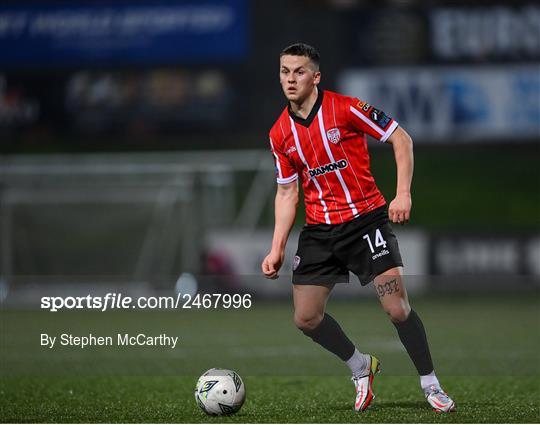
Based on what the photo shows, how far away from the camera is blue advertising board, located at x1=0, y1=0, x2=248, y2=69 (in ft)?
77.7

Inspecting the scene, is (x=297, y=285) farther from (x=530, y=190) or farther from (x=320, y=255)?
(x=530, y=190)

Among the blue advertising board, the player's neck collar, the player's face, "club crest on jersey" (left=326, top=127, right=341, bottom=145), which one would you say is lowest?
the blue advertising board

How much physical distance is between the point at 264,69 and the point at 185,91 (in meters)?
1.64

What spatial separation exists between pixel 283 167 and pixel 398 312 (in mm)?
993

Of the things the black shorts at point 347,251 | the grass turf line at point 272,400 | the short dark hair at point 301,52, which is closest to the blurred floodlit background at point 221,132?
the grass turf line at point 272,400

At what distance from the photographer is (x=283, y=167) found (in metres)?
6.24

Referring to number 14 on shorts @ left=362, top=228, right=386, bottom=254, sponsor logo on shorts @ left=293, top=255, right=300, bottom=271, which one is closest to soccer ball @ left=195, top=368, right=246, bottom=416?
sponsor logo on shorts @ left=293, top=255, right=300, bottom=271

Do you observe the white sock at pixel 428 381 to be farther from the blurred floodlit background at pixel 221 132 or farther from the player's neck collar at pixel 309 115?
the blurred floodlit background at pixel 221 132

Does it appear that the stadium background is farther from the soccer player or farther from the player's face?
the player's face

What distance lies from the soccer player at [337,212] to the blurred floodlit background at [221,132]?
8.88m

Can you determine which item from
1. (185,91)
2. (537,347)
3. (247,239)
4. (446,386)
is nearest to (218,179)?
(247,239)

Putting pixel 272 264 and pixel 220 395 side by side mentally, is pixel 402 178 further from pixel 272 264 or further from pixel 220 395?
pixel 220 395

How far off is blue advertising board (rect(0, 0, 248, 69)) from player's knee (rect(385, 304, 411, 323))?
18.0 m

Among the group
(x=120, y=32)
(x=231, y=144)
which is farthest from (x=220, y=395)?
(x=120, y=32)
